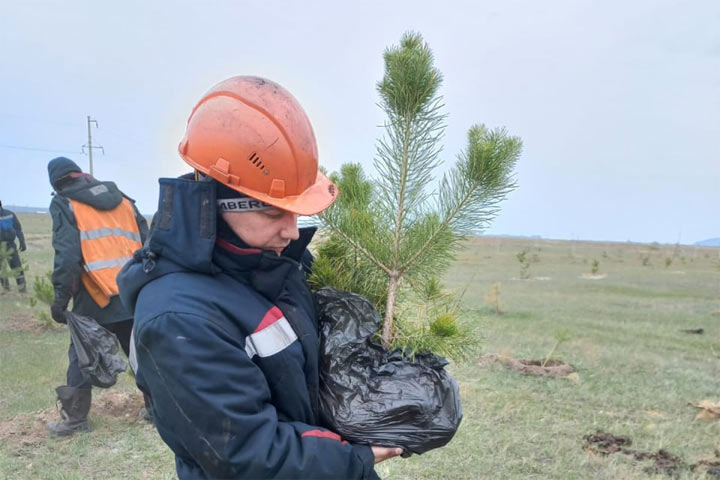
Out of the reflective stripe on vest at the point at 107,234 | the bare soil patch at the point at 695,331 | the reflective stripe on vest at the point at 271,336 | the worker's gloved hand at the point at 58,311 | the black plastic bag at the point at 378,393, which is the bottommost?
the bare soil patch at the point at 695,331

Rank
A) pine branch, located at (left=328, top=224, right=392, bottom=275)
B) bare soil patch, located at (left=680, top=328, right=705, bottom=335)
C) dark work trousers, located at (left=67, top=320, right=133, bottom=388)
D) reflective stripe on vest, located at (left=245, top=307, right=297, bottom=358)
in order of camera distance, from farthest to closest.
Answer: bare soil patch, located at (left=680, top=328, right=705, bottom=335), dark work trousers, located at (left=67, top=320, right=133, bottom=388), pine branch, located at (left=328, top=224, right=392, bottom=275), reflective stripe on vest, located at (left=245, top=307, right=297, bottom=358)

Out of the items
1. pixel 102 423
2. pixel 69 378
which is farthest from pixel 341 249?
pixel 102 423

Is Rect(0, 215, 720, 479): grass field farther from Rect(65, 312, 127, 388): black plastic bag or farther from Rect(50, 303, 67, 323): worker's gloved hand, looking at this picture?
Rect(50, 303, 67, 323): worker's gloved hand

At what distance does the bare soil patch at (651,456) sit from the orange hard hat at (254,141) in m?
4.44

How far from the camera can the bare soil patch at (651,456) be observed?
4.57m

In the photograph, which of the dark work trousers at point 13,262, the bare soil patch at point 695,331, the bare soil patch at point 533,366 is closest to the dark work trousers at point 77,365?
the bare soil patch at point 533,366

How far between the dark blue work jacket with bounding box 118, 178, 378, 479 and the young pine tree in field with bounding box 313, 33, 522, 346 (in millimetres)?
400

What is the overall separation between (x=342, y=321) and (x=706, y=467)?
14.3 feet

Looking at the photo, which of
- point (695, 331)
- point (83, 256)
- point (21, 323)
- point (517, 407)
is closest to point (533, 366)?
point (517, 407)

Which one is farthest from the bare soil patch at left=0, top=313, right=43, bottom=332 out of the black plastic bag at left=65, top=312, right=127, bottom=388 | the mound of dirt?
the black plastic bag at left=65, top=312, right=127, bottom=388

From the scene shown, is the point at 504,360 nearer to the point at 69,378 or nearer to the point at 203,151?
the point at 69,378

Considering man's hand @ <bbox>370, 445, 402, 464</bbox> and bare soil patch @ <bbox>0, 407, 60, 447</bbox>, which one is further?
bare soil patch @ <bbox>0, 407, 60, 447</bbox>

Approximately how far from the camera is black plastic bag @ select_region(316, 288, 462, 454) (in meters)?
1.73

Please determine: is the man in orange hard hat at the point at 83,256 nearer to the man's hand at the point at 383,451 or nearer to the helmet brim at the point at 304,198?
the helmet brim at the point at 304,198
